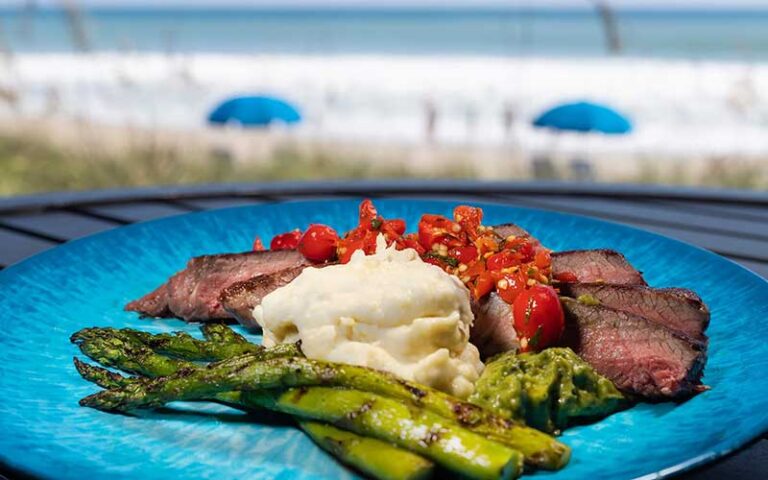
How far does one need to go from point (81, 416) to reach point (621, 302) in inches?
80.1

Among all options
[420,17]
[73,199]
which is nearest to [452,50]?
[420,17]

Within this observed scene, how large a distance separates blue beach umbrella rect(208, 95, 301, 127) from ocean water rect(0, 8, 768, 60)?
2241 centimetres

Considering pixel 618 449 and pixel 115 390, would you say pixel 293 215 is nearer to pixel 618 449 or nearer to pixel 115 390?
pixel 115 390

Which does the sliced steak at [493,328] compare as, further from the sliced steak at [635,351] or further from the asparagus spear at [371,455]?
the asparagus spear at [371,455]

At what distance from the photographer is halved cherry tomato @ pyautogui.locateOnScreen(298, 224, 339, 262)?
3641mm

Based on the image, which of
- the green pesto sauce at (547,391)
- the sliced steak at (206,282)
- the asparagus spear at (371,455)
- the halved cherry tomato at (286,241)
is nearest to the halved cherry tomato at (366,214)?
the sliced steak at (206,282)

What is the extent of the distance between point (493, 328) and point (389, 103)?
25478 mm

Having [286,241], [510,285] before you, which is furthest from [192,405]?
[286,241]

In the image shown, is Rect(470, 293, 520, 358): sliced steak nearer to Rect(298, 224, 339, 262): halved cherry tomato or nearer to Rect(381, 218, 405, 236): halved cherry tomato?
Rect(381, 218, 405, 236): halved cherry tomato

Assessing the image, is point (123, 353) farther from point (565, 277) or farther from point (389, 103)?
point (389, 103)

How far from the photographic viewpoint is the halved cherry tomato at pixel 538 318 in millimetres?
2883

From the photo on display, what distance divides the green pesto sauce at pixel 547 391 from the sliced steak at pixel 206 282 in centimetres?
129

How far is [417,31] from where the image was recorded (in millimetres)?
57750

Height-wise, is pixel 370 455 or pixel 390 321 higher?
pixel 390 321
